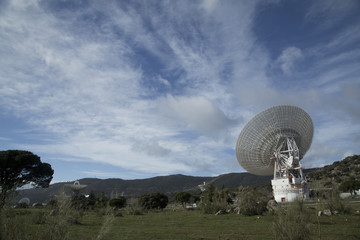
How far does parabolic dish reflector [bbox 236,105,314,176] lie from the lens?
39625mm

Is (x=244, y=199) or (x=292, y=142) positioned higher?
(x=292, y=142)

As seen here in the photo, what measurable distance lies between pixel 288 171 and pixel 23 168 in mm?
45123

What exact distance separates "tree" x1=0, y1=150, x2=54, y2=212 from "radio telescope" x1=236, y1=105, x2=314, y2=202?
35.8 m

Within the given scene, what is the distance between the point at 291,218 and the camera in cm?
845

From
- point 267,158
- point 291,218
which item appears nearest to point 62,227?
point 291,218

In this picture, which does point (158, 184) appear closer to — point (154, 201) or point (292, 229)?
point (154, 201)

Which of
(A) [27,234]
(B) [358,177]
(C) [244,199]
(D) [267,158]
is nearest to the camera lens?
(A) [27,234]

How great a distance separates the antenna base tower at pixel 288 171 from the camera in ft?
136

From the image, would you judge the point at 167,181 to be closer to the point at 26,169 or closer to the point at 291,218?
the point at 26,169

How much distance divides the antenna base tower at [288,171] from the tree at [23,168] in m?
40.7

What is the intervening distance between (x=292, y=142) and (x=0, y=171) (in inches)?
1862

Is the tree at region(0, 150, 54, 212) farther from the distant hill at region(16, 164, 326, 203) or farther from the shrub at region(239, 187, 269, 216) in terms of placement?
the distant hill at region(16, 164, 326, 203)

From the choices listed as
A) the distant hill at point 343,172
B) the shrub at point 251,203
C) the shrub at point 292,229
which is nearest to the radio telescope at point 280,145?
the shrub at point 251,203

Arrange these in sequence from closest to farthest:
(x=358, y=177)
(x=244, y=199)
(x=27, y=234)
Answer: (x=27, y=234), (x=244, y=199), (x=358, y=177)
